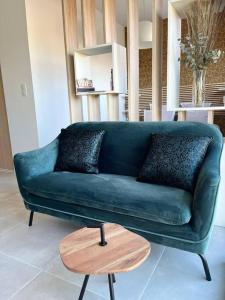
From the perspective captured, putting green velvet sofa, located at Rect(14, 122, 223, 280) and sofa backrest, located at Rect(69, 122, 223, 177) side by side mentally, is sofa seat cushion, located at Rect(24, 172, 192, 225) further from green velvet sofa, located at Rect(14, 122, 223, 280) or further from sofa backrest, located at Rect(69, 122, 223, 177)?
sofa backrest, located at Rect(69, 122, 223, 177)

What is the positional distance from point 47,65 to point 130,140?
1.85 m

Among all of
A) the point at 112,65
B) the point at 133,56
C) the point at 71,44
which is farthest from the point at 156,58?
the point at 71,44

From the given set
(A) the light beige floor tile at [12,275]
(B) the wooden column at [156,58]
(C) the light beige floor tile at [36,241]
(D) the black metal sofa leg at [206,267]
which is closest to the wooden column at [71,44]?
(B) the wooden column at [156,58]

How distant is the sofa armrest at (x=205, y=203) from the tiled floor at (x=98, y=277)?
11.8 inches

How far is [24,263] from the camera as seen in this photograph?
1611 millimetres

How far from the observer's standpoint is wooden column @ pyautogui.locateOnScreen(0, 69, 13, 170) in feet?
11.4

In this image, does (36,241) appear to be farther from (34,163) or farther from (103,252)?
(103,252)

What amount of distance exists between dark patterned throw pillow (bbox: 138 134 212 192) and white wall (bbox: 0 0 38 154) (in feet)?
6.27

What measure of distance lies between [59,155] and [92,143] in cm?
36

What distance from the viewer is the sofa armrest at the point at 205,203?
128cm

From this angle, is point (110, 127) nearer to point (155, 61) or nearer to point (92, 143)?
point (92, 143)

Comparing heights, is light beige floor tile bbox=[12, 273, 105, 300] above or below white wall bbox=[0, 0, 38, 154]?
below

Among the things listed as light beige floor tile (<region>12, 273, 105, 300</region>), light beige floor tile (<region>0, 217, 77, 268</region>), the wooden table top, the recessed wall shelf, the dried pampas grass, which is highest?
the dried pampas grass

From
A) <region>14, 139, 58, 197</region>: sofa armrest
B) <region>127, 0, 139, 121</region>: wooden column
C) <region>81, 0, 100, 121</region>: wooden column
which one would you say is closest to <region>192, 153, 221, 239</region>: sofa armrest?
<region>127, 0, 139, 121</region>: wooden column
